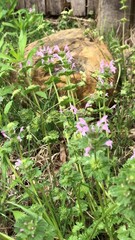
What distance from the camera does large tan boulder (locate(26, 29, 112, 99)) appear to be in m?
2.38

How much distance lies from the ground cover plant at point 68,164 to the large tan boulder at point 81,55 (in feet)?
0.37

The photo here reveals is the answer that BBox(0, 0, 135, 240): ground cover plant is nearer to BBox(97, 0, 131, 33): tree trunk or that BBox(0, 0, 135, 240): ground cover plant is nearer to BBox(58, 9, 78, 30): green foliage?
BBox(97, 0, 131, 33): tree trunk

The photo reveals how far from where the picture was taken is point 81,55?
2.54 meters

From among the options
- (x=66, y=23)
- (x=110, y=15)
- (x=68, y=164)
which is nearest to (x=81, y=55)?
(x=110, y=15)

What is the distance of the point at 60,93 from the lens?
2398mm

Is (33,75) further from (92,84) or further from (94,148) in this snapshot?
(94,148)

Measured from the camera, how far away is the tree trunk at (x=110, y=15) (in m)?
3.18

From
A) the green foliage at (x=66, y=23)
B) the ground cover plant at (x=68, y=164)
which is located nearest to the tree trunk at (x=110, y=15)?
the green foliage at (x=66, y=23)

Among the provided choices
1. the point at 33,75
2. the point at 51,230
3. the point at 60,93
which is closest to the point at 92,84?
the point at 60,93

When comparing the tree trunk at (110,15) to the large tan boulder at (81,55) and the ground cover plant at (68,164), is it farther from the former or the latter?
the ground cover plant at (68,164)

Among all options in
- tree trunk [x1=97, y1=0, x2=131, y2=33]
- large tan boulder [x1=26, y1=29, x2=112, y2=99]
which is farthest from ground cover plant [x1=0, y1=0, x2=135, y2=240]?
tree trunk [x1=97, y1=0, x2=131, y2=33]

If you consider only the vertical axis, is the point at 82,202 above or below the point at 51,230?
below

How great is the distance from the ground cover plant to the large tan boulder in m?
0.11

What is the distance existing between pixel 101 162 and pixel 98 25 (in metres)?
2.22
